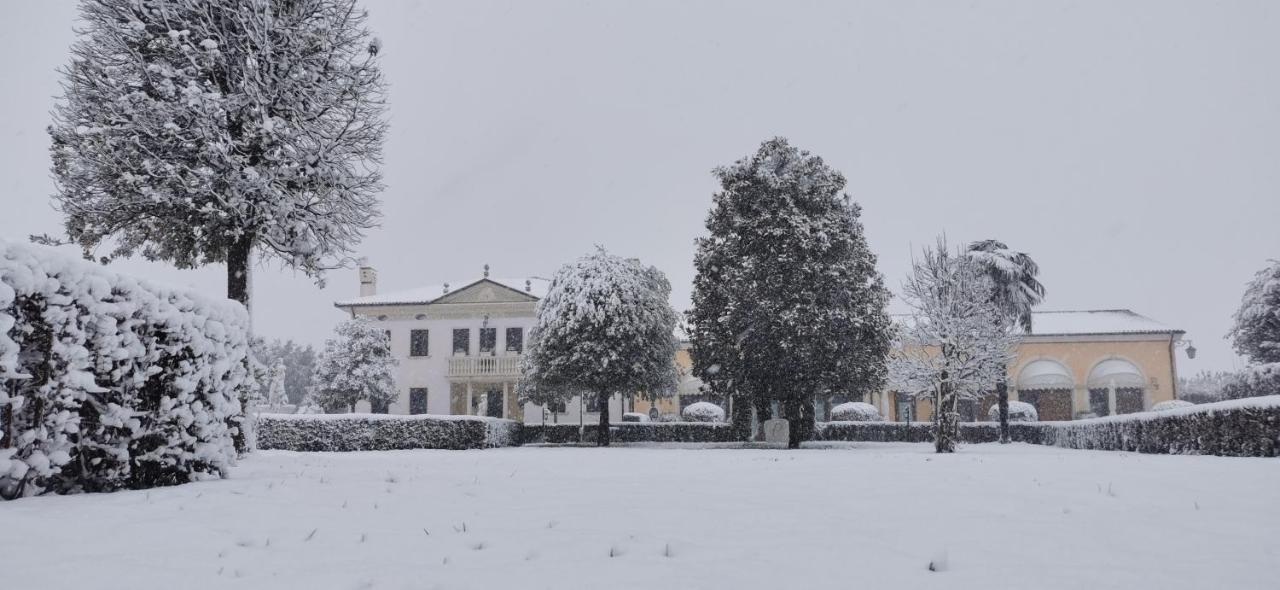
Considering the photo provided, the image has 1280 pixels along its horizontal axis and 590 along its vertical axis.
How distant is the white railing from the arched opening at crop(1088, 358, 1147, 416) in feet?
94.9

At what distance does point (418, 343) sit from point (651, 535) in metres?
37.7

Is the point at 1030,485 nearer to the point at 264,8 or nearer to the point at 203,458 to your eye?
the point at 203,458

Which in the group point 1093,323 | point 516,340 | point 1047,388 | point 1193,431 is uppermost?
point 1093,323

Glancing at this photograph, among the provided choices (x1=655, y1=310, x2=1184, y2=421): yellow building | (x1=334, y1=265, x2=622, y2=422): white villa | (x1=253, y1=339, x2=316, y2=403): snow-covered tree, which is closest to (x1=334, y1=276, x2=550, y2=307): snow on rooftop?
(x1=334, y1=265, x2=622, y2=422): white villa

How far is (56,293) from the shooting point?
247 inches

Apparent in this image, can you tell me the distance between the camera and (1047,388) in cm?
4147

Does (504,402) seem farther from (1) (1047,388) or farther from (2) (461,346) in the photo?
(1) (1047,388)

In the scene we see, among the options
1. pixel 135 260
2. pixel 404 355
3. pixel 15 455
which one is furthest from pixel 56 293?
pixel 404 355

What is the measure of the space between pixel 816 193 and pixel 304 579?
2175cm

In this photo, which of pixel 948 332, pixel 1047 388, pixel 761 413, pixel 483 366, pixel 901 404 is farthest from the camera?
pixel 901 404

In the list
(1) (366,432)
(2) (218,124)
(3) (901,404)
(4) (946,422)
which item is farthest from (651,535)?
(3) (901,404)

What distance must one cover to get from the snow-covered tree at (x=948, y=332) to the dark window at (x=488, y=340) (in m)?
23.8

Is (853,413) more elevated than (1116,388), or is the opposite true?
(1116,388)

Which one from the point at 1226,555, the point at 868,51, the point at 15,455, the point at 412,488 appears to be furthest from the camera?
the point at 868,51
